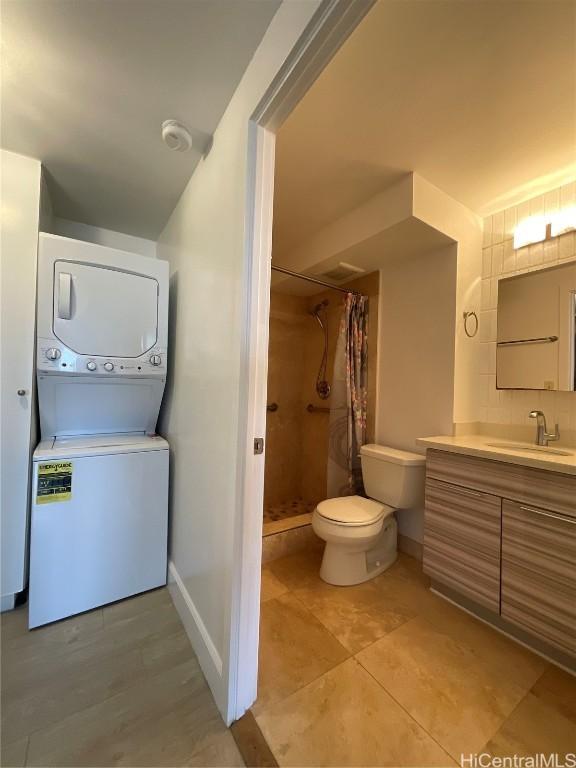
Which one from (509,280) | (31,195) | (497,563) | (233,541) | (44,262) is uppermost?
(31,195)

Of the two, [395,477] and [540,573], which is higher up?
[395,477]

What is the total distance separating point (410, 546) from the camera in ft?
6.70

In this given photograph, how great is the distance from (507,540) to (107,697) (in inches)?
68.3

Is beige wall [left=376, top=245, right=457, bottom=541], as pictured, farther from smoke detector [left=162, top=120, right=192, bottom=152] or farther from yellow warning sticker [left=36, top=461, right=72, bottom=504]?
yellow warning sticker [left=36, top=461, right=72, bottom=504]

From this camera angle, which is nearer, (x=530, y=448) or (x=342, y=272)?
(x=530, y=448)

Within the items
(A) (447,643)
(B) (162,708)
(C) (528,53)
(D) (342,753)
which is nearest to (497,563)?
(A) (447,643)

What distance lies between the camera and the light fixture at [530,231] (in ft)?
5.57

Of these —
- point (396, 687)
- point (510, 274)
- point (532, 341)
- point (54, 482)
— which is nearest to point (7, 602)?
point (54, 482)

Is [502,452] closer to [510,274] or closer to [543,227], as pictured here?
[510,274]

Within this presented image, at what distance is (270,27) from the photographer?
35.0 inches

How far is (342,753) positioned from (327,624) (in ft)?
1.67

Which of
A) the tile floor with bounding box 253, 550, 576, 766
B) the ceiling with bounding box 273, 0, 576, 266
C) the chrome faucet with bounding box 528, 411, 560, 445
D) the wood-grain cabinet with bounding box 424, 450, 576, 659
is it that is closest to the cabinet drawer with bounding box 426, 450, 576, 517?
the wood-grain cabinet with bounding box 424, 450, 576, 659

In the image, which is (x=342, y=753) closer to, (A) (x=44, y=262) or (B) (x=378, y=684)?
(B) (x=378, y=684)

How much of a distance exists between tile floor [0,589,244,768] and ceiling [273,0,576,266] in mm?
2381
